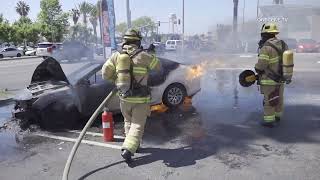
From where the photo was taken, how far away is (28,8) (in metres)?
86.2

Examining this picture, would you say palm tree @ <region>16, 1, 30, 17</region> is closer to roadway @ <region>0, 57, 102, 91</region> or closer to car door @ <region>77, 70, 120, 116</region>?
roadway @ <region>0, 57, 102, 91</region>

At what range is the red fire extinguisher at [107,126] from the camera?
6587 millimetres

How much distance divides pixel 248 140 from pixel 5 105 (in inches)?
291

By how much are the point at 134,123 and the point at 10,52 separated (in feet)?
142

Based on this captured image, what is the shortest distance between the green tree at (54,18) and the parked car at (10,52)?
15.9 metres

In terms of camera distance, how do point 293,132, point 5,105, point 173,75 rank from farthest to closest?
point 5,105 < point 173,75 < point 293,132

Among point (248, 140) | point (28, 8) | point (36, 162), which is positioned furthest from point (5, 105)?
point (28, 8)

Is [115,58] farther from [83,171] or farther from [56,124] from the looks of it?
[56,124]

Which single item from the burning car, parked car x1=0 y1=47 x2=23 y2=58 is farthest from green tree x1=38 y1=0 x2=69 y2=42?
the burning car

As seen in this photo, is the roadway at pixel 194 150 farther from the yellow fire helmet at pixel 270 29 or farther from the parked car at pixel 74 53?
the parked car at pixel 74 53

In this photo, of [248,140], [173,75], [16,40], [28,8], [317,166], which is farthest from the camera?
[28,8]

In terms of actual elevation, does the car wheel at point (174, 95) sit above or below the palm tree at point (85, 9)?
below

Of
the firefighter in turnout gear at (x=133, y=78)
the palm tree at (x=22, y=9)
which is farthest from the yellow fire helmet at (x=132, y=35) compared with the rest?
the palm tree at (x=22, y=9)

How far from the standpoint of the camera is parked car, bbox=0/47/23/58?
4509 centimetres
